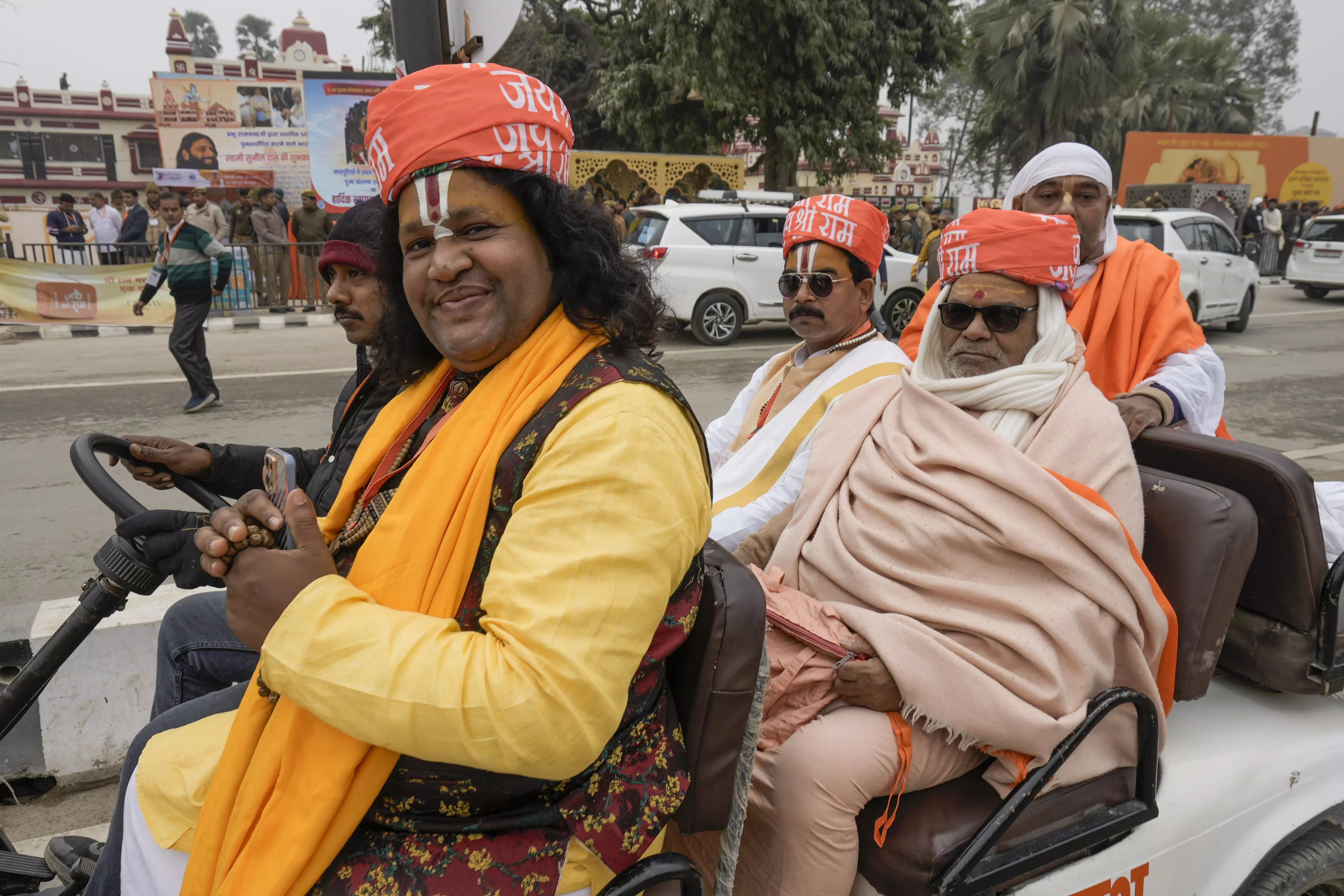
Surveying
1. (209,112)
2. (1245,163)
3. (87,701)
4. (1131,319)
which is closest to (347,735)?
(87,701)

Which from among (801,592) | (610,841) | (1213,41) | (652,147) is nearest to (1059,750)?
(801,592)

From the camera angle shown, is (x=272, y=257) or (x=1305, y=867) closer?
(x=1305, y=867)

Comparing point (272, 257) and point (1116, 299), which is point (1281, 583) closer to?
point (1116, 299)

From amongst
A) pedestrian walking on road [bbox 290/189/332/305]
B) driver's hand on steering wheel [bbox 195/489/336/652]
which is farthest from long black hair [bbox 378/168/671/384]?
pedestrian walking on road [bbox 290/189/332/305]

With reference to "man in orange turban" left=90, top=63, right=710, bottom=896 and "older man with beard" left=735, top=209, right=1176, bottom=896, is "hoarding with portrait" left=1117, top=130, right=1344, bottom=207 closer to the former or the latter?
"older man with beard" left=735, top=209, right=1176, bottom=896

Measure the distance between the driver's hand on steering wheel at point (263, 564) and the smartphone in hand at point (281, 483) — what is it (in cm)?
2

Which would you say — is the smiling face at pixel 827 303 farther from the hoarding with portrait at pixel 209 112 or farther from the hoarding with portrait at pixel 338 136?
the hoarding with portrait at pixel 209 112

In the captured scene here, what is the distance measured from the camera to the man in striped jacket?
808 cm

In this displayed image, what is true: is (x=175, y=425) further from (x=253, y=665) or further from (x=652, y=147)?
(x=652, y=147)

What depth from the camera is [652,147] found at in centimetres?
2105

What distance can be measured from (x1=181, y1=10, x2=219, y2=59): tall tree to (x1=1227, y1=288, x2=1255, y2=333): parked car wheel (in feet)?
359

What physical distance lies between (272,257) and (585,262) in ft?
49.1

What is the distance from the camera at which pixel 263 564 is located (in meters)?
1.34

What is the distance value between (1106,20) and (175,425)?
81.1 feet
